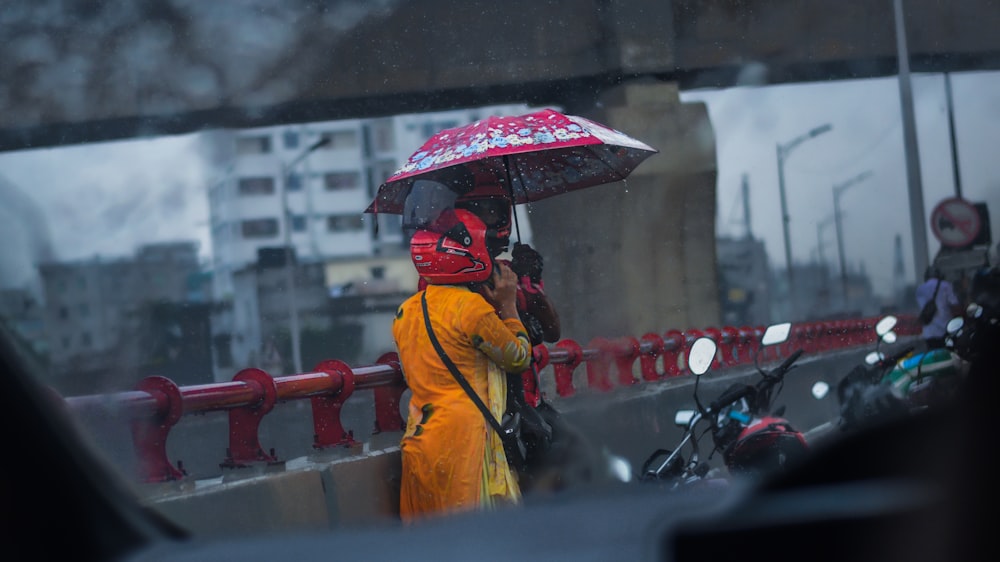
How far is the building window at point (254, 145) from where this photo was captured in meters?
22.3

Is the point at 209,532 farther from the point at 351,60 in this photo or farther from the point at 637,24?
the point at 351,60

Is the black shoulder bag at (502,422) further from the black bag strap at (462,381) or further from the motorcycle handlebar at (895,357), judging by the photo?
the motorcycle handlebar at (895,357)

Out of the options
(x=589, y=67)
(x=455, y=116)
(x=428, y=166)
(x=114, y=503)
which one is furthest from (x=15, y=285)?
(x=114, y=503)

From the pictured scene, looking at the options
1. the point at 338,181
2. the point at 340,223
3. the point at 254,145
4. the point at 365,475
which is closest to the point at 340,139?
the point at 254,145

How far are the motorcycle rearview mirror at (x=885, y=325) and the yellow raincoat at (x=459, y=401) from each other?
3.36m

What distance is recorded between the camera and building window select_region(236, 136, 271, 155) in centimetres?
2229

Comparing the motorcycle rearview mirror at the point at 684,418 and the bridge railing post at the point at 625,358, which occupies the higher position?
the bridge railing post at the point at 625,358

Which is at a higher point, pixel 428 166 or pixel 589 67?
pixel 589 67

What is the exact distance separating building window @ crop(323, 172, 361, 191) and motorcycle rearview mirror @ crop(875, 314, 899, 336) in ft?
50.8

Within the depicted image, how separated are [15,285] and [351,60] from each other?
11.3 metres

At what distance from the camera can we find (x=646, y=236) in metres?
11.4

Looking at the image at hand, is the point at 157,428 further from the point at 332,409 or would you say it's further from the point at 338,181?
the point at 338,181

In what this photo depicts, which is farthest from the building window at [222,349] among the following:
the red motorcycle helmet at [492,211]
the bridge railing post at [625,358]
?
the red motorcycle helmet at [492,211]

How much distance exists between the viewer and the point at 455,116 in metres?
9.69
